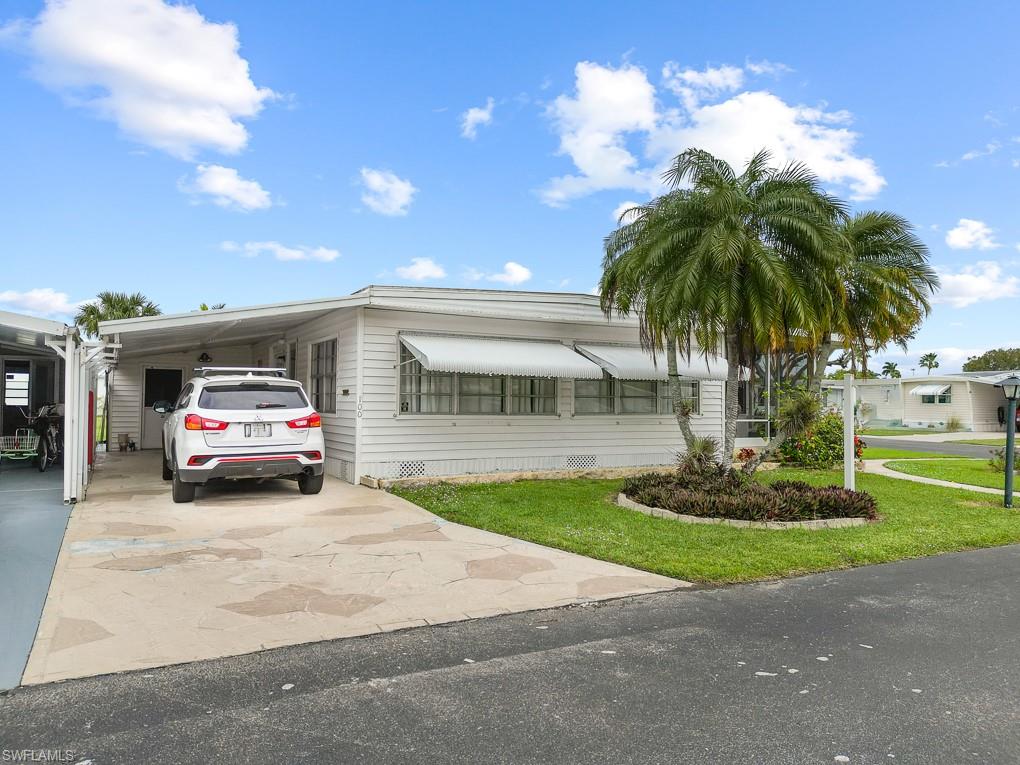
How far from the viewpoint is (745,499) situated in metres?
8.79

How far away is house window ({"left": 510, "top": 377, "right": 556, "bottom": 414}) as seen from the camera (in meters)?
12.8

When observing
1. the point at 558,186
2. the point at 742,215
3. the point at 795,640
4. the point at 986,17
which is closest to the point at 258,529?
the point at 795,640

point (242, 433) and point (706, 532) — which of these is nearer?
point (706, 532)

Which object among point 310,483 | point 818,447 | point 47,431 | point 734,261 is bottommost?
point 310,483

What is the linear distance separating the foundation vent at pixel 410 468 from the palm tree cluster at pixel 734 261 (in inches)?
168

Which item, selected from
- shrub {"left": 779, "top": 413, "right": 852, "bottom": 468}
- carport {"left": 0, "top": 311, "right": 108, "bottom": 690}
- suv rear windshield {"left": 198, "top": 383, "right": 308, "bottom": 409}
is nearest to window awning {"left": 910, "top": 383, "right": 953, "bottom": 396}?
shrub {"left": 779, "top": 413, "right": 852, "bottom": 468}

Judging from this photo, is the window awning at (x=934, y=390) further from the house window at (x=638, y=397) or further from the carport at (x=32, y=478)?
the carport at (x=32, y=478)

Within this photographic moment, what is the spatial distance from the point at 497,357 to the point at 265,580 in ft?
20.6

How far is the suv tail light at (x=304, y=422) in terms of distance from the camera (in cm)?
937

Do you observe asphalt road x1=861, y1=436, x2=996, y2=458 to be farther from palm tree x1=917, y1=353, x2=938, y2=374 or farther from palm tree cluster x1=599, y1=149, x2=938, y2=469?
palm tree x1=917, y1=353, x2=938, y2=374

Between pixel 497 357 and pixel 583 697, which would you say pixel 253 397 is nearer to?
pixel 497 357

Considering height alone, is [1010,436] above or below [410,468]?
above

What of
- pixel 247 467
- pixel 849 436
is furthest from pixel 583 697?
pixel 849 436

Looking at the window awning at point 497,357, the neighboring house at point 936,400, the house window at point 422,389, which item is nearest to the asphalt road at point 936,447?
the neighboring house at point 936,400
